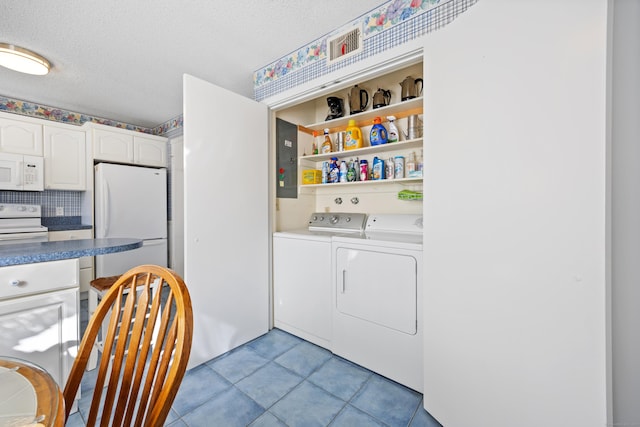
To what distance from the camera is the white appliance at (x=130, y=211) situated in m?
3.16

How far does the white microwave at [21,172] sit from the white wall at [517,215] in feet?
13.3

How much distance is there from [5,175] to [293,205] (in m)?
3.06

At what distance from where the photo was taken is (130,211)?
336cm

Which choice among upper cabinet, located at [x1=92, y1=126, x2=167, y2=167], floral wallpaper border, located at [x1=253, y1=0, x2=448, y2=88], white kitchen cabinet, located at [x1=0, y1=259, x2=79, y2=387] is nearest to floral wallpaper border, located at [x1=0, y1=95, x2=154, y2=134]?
upper cabinet, located at [x1=92, y1=126, x2=167, y2=167]

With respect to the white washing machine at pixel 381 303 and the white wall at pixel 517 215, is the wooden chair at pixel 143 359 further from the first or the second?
the white washing machine at pixel 381 303

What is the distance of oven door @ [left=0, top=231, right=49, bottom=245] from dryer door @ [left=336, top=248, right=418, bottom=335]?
338 centimetres

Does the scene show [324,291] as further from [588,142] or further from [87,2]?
[87,2]

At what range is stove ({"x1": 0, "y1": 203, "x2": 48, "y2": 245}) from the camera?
2.73 metres

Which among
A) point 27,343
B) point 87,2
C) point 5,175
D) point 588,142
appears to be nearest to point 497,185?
point 588,142

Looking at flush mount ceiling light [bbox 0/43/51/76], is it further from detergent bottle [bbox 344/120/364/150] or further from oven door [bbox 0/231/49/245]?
detergent bottle [bbox 344/120/364/150]

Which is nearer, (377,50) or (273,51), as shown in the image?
(377,50)

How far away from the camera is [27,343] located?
3.86 feet

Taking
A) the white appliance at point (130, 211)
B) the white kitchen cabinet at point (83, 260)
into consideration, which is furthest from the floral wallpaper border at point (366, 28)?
the white kitchen cabinet at point (83, 260)

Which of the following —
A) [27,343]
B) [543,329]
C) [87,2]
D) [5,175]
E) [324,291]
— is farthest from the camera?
[5,175]
